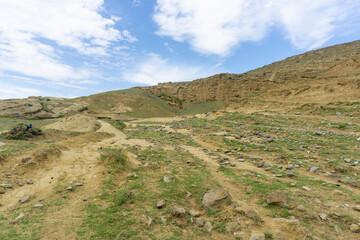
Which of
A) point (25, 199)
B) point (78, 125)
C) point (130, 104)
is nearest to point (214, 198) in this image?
point (25, 199)

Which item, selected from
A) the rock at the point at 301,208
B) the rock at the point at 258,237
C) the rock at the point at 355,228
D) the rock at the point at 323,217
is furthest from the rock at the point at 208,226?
the rock at the point at 355,228

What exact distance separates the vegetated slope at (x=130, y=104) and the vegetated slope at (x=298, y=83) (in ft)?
39.8

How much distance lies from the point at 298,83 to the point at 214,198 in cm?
3190

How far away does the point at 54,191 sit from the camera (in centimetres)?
469

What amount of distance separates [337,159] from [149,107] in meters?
56.9

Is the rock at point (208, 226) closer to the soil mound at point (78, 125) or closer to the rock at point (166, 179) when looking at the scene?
the rock at point (166, 179)

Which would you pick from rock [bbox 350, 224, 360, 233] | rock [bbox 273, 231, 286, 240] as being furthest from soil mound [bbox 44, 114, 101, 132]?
rock [bbox 350, 224, 360, 233]

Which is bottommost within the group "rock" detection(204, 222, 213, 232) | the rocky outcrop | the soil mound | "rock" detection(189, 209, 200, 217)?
"rock" detection(204, 222, 213, 232)

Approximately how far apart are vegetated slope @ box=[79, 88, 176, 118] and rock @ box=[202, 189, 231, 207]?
49.7 meters

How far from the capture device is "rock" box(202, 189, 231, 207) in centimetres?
415

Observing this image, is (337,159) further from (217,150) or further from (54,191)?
(54,191)

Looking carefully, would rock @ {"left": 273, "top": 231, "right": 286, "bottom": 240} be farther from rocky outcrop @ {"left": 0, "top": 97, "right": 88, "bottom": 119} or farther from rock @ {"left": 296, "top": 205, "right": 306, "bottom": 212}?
rocky outcrop @ {"left": 0, "top": 97, "right": 88, "bottom": 119}

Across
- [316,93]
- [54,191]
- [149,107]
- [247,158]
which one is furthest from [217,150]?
[149,107]

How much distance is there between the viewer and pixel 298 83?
92.7 feet
